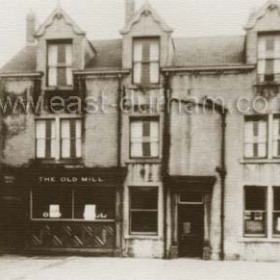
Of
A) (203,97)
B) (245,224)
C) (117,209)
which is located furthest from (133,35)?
(245,224)

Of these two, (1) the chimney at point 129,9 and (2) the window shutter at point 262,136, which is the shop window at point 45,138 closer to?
(1) the chimney at point 129,9

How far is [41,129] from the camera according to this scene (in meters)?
25.2

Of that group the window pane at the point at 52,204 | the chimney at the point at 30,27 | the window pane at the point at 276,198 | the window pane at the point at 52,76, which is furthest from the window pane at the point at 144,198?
the chimney at the point at 30,27

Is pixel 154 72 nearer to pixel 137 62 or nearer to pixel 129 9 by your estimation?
pixel 137 62

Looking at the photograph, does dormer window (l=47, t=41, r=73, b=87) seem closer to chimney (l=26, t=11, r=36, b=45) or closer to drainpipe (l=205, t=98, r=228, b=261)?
chimney (l=26, t=11, r=36, b=45)

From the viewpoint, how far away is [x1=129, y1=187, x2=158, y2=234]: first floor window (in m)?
24.2

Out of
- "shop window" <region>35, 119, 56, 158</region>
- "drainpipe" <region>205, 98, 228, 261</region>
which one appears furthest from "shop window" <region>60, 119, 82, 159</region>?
"drainpipe" <region>205, 98, 228, 261</region>

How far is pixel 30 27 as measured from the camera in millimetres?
29234

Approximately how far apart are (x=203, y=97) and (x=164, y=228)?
528 centimetres

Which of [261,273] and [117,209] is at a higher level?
[117,209]

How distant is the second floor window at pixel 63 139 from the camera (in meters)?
24.9

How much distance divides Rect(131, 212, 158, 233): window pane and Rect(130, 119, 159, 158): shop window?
7.47ft

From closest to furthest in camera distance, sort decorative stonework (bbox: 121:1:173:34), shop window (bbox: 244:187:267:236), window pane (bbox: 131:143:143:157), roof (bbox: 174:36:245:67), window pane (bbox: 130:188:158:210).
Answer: shop window (bbox: 244:187:267:236), decorative stonework (bbox: 121:1:173:34), window pane (bbox: 130:188:158:210), window pane (bbox: 131:143:143:157), roof (bbox: 174:36:245:67)

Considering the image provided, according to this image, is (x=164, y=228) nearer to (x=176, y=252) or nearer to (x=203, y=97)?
(x=176, y=252)
